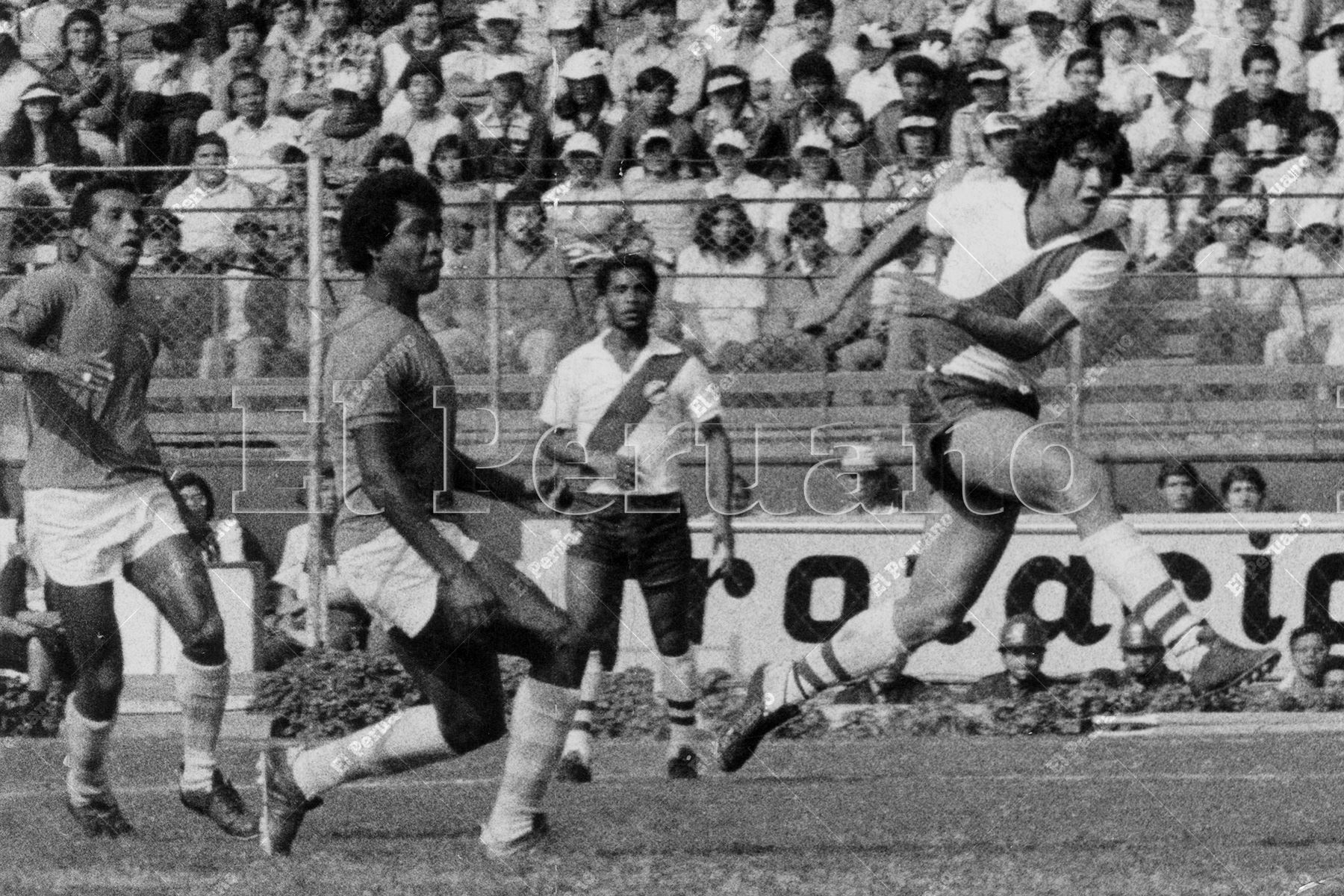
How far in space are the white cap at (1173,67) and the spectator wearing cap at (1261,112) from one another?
26cm

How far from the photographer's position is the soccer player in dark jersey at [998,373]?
23.9 feet

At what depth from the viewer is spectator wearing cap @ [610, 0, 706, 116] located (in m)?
13.8

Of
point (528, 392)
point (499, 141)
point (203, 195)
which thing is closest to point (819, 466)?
point (528, 392)

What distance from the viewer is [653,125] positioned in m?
13.5

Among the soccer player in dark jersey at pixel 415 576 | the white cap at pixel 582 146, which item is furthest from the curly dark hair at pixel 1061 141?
the white cap at pixel 582 146

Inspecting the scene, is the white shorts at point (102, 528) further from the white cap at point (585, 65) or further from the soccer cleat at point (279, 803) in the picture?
the white cap at point (585, 65)

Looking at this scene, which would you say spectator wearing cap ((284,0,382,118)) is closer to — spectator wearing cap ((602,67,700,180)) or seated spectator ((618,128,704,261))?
spectator wearing cap ((602,67,700,180))

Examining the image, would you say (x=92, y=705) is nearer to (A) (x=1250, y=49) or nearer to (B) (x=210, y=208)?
(B) (x=210, y=208)

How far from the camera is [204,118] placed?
1459 centimetres

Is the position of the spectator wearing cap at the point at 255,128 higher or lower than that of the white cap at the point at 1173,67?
A: lower

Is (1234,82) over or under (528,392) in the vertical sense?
over

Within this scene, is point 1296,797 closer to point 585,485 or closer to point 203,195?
point 585,485

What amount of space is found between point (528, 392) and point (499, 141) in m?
1.76

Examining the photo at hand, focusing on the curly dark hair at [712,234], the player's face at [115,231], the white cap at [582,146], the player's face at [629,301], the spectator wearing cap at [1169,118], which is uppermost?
the spectator wearing cap at [1169,118]
